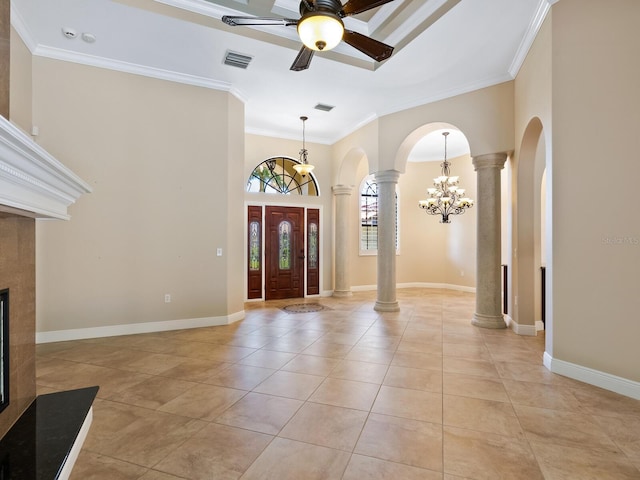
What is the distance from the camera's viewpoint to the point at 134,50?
15.1 feet

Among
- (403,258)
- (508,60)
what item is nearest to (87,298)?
(508,60)

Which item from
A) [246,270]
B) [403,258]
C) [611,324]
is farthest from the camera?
[403,258]

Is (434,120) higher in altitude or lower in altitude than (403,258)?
higher

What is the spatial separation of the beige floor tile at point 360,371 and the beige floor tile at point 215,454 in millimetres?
1271

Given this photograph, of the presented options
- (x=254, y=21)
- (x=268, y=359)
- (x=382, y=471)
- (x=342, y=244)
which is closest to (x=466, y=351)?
(x=268, y=359)

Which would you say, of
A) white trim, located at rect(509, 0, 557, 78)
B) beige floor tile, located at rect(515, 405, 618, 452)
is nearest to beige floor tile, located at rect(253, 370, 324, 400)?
beige floor tile, located at rect(515, 405, 618, 452)

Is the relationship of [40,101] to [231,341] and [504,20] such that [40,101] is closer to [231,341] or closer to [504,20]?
[231,341]

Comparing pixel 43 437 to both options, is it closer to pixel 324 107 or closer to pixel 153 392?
pixel 153 392

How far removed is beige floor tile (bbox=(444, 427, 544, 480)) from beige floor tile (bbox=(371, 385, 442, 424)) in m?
0.24

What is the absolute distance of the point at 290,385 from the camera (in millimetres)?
3273

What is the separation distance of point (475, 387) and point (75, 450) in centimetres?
317

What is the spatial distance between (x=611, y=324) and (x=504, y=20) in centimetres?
346

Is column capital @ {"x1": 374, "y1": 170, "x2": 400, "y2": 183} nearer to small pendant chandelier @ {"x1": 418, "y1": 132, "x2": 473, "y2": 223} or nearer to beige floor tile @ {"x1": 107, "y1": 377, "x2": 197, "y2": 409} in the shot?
small pendant chandelier @ {"x1": 418, "y1": 132, "x2": 473, "y2": 223}

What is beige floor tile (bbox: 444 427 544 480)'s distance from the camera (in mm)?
2023
